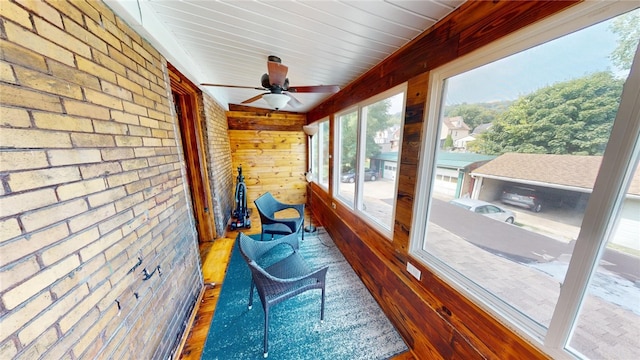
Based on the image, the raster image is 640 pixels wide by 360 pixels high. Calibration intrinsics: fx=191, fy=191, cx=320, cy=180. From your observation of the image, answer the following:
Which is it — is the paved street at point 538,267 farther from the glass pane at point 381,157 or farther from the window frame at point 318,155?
the window frame at point 318,155

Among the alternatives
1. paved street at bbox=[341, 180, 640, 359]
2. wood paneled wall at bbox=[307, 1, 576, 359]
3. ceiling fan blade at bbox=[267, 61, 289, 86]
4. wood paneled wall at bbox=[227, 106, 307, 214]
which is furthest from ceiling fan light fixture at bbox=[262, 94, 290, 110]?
wood paneled wall at bbox=[227, 106, 307, 214]

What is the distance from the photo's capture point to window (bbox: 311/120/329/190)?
372 cm

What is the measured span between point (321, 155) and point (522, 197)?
3364 mm

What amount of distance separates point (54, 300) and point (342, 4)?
180cm

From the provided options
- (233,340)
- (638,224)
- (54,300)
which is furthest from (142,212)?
(638,224)

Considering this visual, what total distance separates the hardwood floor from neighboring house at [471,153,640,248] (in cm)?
146

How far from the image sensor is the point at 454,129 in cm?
124

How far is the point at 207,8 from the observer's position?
45.5 inches

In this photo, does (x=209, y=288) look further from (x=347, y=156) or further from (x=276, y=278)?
(x=347, y=156)

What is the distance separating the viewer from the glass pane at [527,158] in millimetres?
725

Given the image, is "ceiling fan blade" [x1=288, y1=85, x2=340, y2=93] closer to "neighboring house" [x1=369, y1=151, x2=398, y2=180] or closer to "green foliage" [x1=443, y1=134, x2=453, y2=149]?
"neighboring house" [x1=369, y1=151, x2=398, y2=180]

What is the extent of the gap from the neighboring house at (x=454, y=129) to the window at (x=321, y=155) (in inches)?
93.5

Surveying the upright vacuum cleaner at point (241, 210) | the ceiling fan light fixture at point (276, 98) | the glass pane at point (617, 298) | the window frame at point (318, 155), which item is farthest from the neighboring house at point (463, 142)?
the upright vacuum cleaner at point (241, 210)

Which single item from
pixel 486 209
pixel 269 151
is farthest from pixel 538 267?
pixel 269 151
